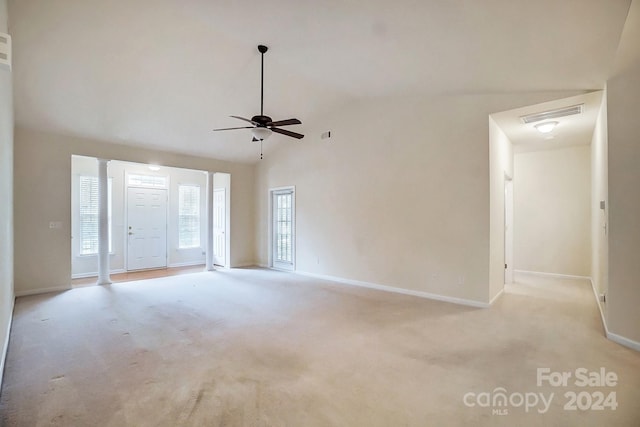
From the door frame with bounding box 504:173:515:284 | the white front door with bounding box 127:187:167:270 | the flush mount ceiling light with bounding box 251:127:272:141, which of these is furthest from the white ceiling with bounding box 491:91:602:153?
the white front door with bounding box 127:187:167:270

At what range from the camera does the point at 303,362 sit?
2736 mm

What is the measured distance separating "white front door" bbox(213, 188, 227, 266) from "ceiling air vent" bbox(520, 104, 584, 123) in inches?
263

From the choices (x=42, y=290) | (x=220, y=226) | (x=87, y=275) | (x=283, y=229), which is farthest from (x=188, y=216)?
(x=42, y=290)

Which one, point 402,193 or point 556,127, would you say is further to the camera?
point 402,193

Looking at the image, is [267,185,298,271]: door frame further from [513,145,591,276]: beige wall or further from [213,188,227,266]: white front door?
[513,145,591,276]: beige wall

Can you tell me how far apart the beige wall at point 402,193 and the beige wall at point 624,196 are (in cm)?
74

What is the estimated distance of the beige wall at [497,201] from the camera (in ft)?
14.7

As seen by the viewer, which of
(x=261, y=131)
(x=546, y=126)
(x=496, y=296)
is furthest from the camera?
(x=496, y=296)

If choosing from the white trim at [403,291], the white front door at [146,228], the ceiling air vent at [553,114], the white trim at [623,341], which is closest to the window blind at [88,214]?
the white front door at [146,228]

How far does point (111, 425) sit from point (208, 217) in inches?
232

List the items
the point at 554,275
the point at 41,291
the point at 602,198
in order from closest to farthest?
the point at 602,198, the point at 41,291, the point at 554,275

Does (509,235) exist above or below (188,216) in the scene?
below

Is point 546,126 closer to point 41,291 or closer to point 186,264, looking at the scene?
point 186,264

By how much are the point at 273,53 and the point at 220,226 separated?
5205mm
